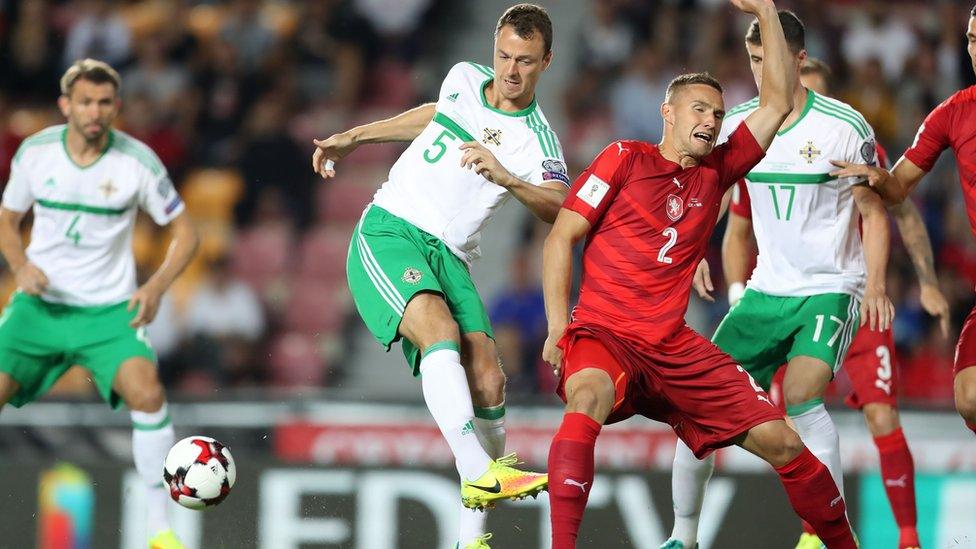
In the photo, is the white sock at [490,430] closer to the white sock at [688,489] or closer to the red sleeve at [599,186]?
the white sock at [688,489]

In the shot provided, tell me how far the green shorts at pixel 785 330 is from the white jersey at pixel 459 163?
127 centimetres

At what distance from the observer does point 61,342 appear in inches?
288

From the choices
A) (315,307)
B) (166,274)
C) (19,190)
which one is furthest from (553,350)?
(315,307)

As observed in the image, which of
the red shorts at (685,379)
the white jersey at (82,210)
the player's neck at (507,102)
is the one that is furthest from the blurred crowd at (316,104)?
the red shorts at (685,379)

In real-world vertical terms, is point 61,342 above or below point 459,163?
below

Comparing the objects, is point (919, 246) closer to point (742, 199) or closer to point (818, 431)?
point (742, 199)

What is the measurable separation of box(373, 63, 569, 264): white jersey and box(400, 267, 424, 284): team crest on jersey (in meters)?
0.33

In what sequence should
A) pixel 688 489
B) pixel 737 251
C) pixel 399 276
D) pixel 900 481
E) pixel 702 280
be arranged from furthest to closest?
pixel 737 251 < pixel 900 481 < pixel 702 280 < pixel 688 489 < pixel 399 276

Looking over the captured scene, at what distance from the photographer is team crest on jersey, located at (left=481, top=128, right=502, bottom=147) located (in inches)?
241

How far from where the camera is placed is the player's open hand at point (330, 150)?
21.5ft

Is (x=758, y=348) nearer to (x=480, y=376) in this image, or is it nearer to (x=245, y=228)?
(x=480, y=376)

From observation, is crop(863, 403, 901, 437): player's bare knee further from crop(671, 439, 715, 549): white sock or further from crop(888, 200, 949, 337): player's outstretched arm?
crop(671, 439, 715, 549): white sock

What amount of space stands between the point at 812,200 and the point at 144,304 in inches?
135

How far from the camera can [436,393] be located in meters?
5.73
